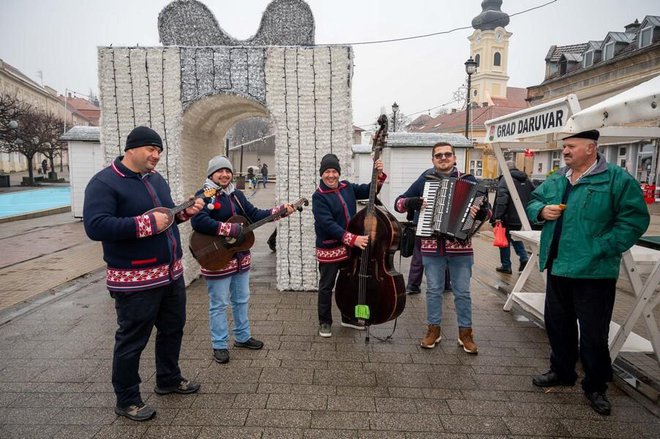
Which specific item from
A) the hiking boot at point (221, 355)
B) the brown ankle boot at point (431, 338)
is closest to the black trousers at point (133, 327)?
the hiking boot at point (221, 355)

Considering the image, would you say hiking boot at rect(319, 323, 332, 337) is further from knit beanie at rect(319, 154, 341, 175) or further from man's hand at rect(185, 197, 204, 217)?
man's hand at rect(185, 197, 204, 217)

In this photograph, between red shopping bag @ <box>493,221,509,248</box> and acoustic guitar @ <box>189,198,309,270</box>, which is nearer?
acoustic guitar @ <box>189,198,309,270</box>

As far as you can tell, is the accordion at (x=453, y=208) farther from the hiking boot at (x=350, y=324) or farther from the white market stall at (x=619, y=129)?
the hiking boot at (x=350, y=324)

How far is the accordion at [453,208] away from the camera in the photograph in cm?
369

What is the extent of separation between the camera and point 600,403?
121 inches

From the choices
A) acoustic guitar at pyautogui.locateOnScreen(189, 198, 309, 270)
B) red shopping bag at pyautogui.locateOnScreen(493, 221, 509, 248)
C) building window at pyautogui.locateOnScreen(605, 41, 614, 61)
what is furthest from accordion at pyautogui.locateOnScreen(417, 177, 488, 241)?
building window at pyautogui.locateOnScreen(605, 41, 614, 61)

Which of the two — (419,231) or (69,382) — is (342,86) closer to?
(419,231)

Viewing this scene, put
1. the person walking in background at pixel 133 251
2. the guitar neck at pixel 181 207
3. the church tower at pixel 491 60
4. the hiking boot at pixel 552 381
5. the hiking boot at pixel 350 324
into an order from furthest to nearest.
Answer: the church tower at pixel 491 60, the hiking boot at pixel 350 324, the hiking boot at pixel 552 381, the guitar neck at pixel 181 207, the person walking in background at pixel 133 251

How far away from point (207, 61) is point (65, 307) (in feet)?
11.6

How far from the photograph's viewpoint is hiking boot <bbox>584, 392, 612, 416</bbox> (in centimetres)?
302

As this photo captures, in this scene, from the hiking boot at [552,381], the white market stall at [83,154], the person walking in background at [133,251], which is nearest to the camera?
the person walking in background at [133,251]

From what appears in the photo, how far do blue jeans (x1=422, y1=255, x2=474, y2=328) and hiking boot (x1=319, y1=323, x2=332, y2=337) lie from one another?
1.01 m

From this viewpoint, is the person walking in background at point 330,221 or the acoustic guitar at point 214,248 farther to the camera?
the person walking in background at point 330,221

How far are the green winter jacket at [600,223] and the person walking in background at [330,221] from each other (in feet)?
5.30
